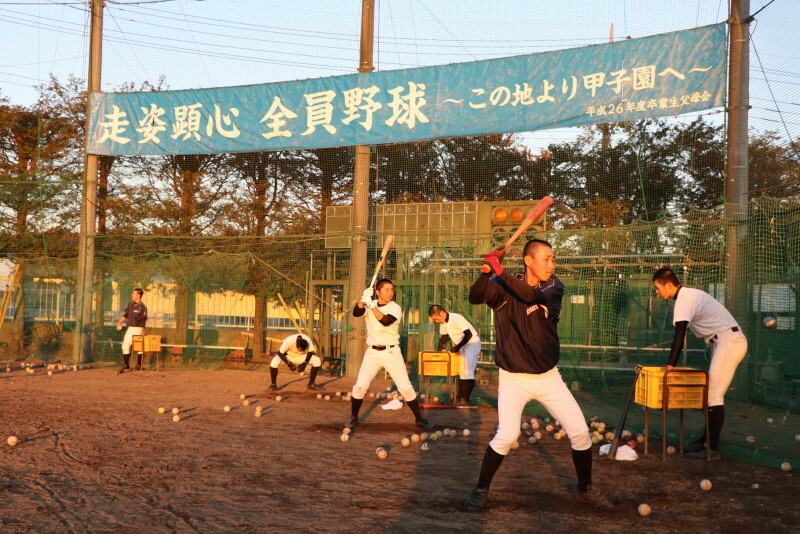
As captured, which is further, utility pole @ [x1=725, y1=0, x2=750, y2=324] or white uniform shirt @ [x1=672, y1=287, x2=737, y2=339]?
utility pole @ [x1=725, y1=0, x2=750, y2=324]

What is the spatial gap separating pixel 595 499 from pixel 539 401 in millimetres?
916

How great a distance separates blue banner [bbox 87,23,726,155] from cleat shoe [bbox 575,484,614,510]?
8.69 metres

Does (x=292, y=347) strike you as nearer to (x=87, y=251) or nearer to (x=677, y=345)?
(x=87, y=251)

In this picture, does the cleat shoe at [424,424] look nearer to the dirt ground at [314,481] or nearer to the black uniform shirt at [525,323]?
the dirt ground at [314,481]

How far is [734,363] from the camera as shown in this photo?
7504 mm

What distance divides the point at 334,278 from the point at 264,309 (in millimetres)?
2596

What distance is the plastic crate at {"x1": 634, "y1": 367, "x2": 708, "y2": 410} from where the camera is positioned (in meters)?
7.31

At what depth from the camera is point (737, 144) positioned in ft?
38.9

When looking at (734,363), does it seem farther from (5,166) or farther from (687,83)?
(5,166)

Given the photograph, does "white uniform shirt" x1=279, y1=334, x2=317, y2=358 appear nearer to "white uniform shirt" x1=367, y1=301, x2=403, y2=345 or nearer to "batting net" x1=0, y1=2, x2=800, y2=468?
"batting net" x1=0, y1=2, x2=800, y2=468

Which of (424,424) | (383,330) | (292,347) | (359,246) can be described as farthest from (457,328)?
(359,246)

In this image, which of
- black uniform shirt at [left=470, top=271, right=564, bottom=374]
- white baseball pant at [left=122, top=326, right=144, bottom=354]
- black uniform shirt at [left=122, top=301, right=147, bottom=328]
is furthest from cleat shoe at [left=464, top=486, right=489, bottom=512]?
white baseball pant at [left=122, top=326, right=144, bottom=354]

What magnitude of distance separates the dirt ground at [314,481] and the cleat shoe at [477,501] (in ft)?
0.27

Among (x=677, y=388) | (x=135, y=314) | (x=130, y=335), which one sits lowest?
(x=130, y=335)
